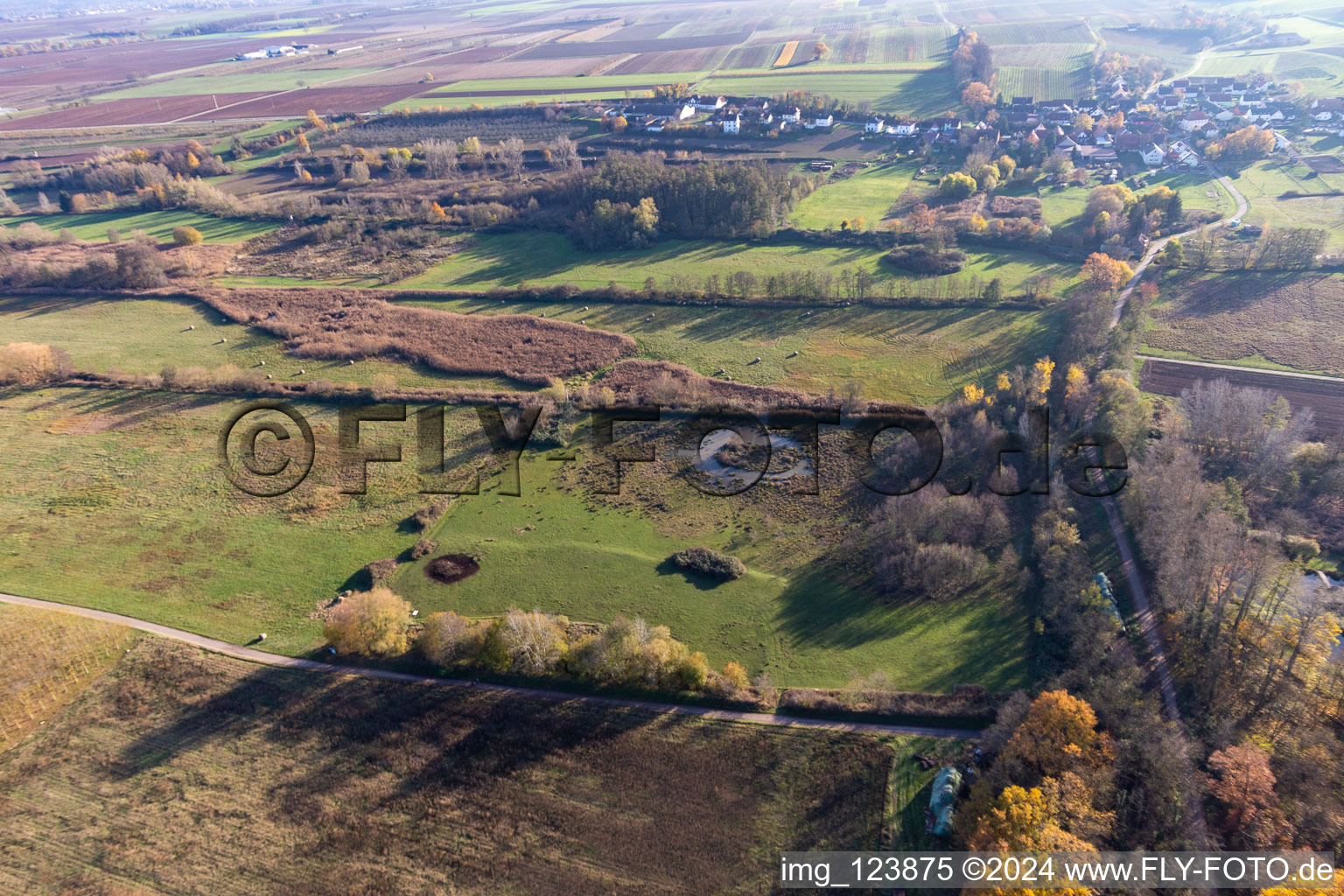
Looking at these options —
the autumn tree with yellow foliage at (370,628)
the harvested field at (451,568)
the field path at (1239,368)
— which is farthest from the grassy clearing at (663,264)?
the autumn tree with yellow foliage at (370,628)

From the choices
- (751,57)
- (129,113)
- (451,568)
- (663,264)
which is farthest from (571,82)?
(451,568)

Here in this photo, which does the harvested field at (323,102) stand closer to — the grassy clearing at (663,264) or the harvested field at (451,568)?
the grassy clearing at (663,264)

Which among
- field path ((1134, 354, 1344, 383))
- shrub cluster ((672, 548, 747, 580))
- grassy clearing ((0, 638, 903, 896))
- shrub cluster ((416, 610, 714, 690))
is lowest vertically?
grassy clearing ((0, 638, 903, 896))

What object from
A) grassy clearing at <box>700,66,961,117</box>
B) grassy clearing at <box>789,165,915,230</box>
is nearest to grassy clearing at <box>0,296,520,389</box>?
grassy clearing at <box>789,165,915,230</box>

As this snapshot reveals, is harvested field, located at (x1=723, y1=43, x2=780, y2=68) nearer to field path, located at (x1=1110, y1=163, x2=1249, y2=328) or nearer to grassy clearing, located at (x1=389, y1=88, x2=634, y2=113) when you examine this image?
grassy clearing, located at (x1=389, y1=88, x2=634, y2=113)

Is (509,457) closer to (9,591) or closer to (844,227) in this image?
(9,591)

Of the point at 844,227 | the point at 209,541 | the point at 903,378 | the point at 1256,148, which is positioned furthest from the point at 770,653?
the point at 1256,148
